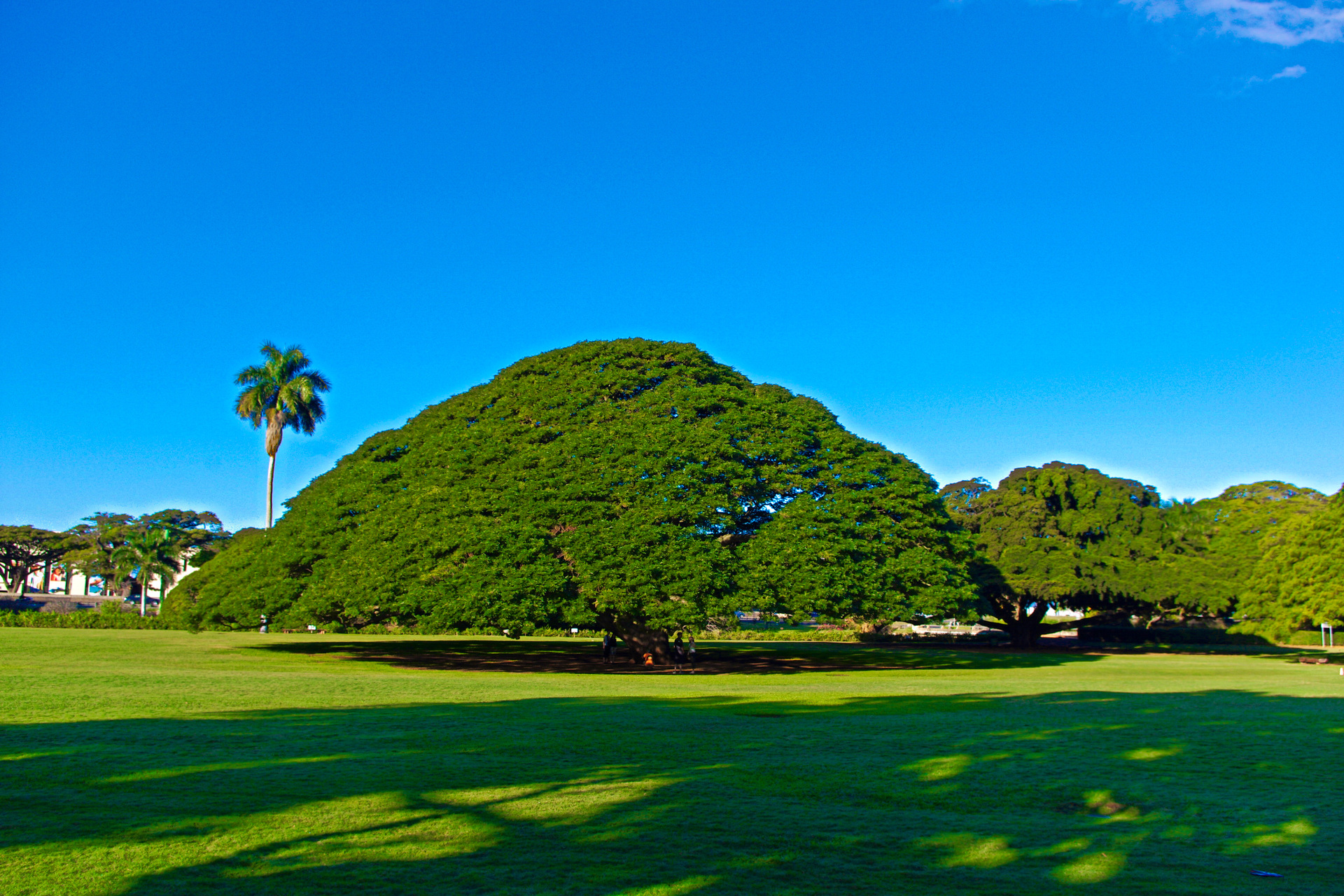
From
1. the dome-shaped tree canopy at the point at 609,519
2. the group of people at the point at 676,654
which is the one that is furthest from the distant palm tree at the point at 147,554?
the group of people at the point at 676,654

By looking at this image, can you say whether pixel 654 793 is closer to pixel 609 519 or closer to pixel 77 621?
pixel 609 519

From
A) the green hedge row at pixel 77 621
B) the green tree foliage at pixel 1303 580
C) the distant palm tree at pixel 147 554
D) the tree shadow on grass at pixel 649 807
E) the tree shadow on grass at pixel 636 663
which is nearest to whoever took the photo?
the tree shadow on grass at pixel 649 807

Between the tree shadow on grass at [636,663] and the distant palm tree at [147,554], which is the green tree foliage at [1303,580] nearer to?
the tree shadow on grass at [636,663]

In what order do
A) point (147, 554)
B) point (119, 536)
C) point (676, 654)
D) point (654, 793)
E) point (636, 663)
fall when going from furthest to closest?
point (119, 536) → point (147, 554) → point (636, 663) → point (676, 654) → point (654, 793)

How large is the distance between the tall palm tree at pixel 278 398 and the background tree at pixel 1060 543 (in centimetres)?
4003

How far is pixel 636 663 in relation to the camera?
30156 mm

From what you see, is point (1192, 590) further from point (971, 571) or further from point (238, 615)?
point (238, 615)

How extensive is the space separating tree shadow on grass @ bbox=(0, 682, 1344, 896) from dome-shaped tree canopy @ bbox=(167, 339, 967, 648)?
40.8ft

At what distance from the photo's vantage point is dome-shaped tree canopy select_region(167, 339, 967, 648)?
2555cm

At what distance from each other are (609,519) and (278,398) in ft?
117

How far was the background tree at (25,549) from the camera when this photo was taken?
90562 millimetres

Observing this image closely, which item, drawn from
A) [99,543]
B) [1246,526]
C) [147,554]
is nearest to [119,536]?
[99,543]

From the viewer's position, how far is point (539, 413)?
31484 millimetres

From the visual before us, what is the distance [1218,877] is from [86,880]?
23.3 feet
